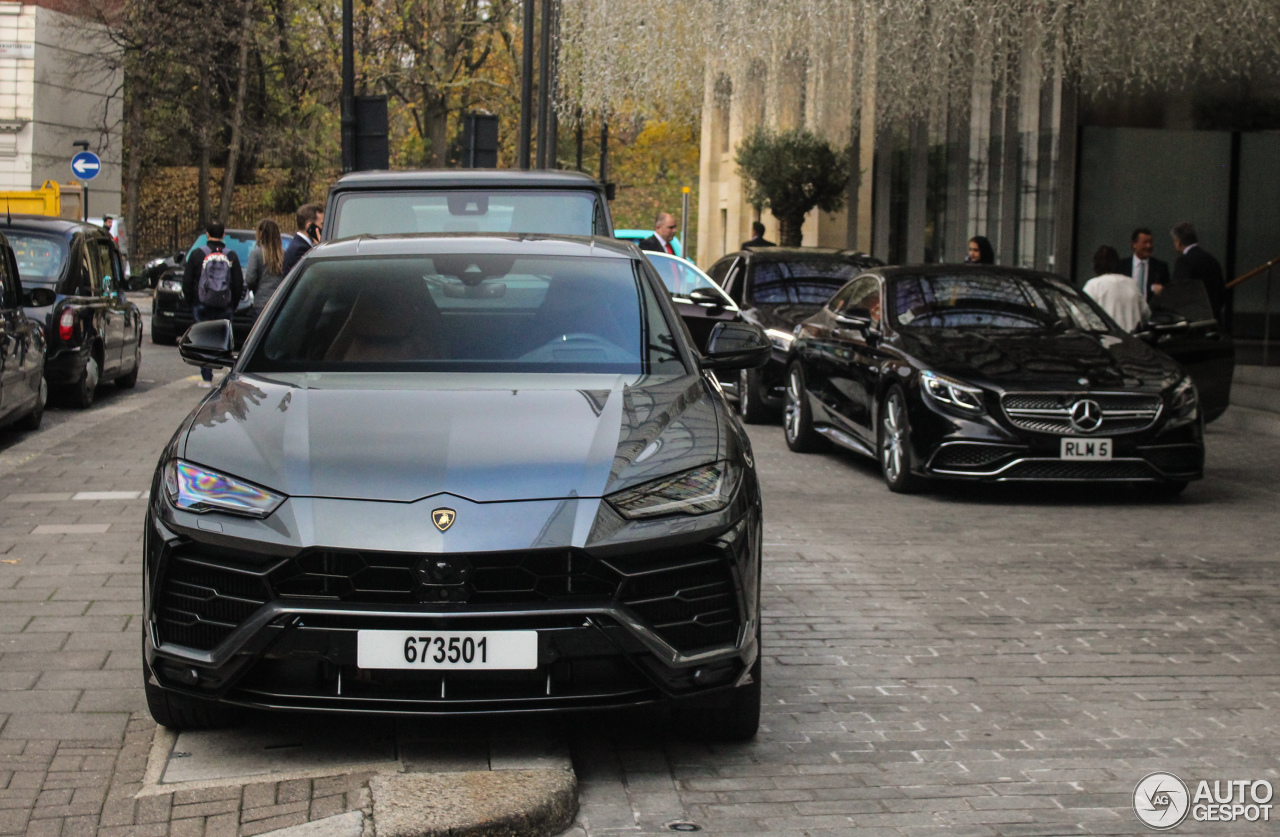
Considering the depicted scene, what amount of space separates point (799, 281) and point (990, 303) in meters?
4.61

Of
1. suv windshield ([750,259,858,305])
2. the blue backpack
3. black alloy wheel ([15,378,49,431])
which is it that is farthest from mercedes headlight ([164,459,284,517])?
the blue backpack

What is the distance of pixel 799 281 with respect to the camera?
15805mm

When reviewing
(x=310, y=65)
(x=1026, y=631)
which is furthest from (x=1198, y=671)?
(x=310, y=65)

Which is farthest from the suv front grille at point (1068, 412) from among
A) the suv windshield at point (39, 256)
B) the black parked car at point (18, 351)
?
the suv windshield at point (39, 256)

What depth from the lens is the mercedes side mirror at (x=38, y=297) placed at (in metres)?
12.4

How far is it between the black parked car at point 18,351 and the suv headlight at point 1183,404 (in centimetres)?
805

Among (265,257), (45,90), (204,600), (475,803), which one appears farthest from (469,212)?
(45,90)

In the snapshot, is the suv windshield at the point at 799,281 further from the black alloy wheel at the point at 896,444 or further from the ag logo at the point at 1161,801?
the ag logo at the point at 1161,801

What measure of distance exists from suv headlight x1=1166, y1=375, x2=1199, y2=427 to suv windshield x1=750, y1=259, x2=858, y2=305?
224 inches

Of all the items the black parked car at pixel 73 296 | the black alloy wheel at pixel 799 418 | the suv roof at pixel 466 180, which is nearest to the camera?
the suv roof at pixel 466 180

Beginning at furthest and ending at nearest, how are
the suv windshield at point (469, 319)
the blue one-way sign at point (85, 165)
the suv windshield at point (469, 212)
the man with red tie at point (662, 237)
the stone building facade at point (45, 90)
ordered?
the stone building facade at point (45, 90)
the blue one-way sign at point (85, 165)
the man with red tie at point (662, 237)
the suv windshield at point (469, 212)
the suv windshield at point (469, 319)

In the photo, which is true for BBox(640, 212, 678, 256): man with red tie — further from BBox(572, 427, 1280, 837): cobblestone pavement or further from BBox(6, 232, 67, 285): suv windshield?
BBox(572, 427, 1280, 837): cobblestone pavement

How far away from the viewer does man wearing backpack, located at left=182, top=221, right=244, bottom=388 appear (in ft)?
58.6

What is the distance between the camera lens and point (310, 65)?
48.0 meters
